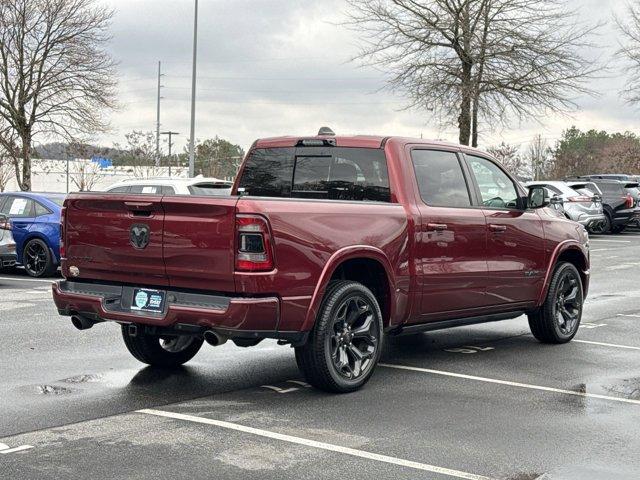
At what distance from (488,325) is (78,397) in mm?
5483

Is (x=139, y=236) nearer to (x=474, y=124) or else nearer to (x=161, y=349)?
(x=161, y=349)

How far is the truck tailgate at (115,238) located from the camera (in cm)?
634

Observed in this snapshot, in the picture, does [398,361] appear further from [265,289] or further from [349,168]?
[265,289]

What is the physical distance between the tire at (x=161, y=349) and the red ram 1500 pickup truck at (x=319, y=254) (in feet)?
0.04

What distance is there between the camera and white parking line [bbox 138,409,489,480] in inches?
191

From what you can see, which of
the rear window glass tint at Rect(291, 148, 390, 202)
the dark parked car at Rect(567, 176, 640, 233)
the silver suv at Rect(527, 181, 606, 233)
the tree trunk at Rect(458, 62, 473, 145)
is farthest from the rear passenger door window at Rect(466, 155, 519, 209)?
the tree trunk at Rect(458, 62, 473, 145)

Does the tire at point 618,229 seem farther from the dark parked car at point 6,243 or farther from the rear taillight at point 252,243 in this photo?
the rear taillight at point 252,243

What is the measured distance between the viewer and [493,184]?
8383 mm

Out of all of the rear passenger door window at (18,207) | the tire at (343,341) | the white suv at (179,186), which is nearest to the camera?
the tire at (343,341)

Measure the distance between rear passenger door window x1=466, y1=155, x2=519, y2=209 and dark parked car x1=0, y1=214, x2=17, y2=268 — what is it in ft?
30.0

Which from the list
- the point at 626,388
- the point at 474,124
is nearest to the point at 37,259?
the point at 626,388

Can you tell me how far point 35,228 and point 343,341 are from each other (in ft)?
35.3

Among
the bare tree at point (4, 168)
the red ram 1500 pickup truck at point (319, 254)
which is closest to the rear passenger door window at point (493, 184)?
the red ram 1500 pickup truck at point (319, 254)

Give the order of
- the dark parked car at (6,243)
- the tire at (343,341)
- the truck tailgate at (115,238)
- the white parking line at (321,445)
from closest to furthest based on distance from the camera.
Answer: the white parking line at (321,445), the truck tailgate at (115,238), the tire at (343,341), the dark parked car at (6,243)
